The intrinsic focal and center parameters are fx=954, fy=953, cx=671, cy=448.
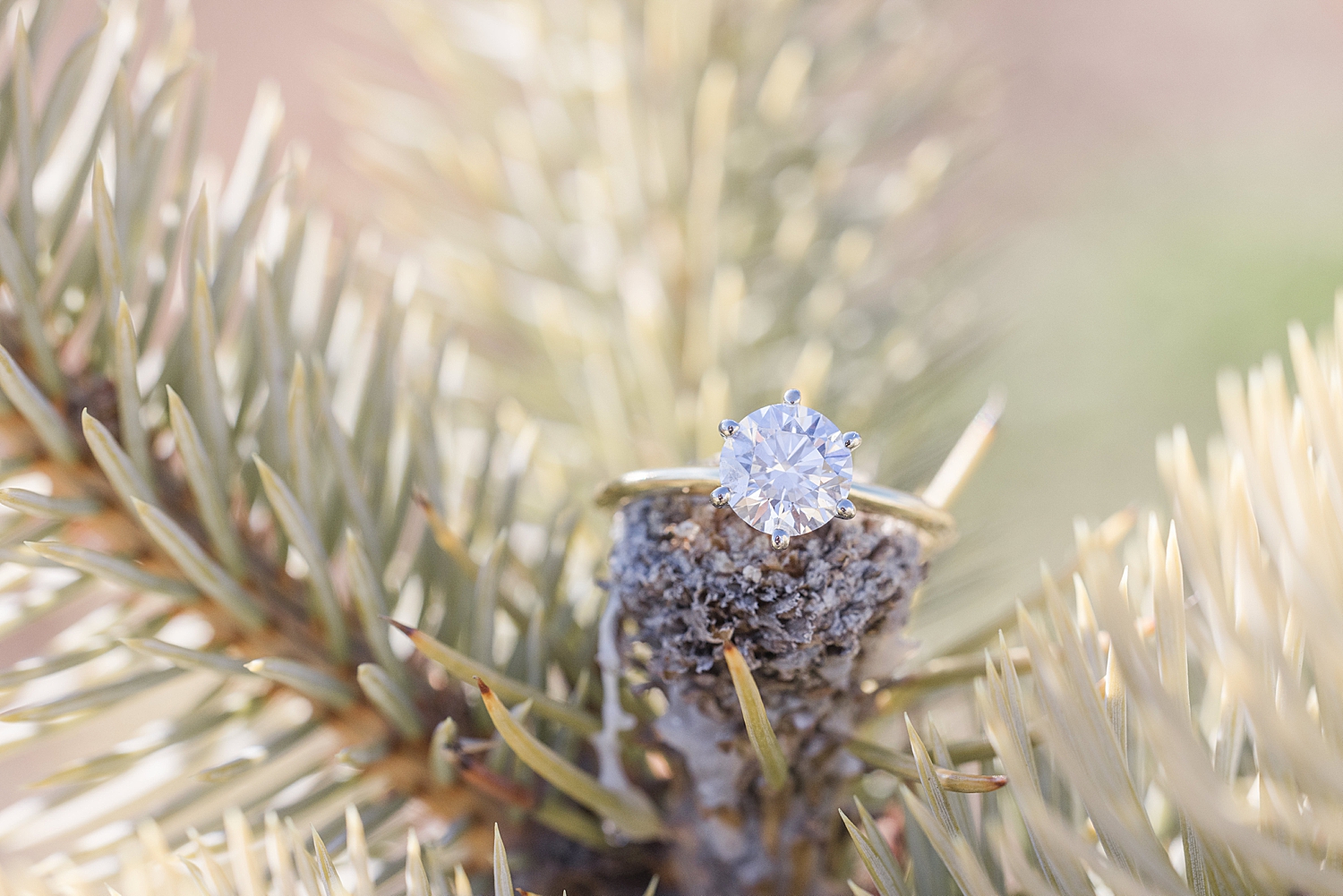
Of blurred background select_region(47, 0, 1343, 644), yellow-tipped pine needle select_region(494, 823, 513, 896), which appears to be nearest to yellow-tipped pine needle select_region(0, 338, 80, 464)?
yellow-tipped pine needle select_region(494, 823, 513, 896)

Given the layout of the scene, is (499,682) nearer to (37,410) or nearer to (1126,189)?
(37,410)

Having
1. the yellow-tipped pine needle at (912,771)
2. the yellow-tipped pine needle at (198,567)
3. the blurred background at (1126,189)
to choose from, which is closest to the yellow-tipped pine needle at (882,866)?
the yellow-tipped pine needle at (912,771)

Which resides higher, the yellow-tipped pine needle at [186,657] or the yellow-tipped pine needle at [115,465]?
the yellow-tipped pine needle at [115,465]

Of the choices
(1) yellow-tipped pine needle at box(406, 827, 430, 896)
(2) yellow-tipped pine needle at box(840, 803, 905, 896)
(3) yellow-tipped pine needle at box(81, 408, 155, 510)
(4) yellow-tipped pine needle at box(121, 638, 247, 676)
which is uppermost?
(3) yellow-tipped pine needle at box(81, 408, 155, 510)

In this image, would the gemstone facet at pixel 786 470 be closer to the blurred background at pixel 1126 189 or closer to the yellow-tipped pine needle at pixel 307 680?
the yellow-tipped pine needle at pixel 307 680

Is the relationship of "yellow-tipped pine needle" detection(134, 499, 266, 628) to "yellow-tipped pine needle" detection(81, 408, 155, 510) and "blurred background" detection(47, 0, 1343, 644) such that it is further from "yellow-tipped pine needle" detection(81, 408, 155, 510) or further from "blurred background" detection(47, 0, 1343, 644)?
"blurred background" detection(47, 0, 1343, 644)

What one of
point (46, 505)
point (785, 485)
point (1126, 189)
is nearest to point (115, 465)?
point (46, 505)
